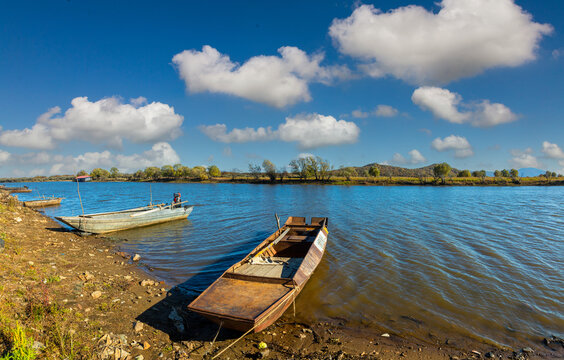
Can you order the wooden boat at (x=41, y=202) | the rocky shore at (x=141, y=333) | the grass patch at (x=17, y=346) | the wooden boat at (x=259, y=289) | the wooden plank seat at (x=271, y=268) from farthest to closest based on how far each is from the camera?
the wooden boat at (x=41, y=202) < the wooden plank seat at (x=271, y=268) < the wooden boat at (x=259, y=289) < the rocky shore at (x=141, y=333) < the grass patch at (x=17, y=346)

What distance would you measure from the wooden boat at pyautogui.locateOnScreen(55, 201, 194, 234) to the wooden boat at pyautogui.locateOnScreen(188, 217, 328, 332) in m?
15.0

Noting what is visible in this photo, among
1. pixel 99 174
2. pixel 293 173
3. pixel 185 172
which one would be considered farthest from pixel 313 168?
pixel 99 174

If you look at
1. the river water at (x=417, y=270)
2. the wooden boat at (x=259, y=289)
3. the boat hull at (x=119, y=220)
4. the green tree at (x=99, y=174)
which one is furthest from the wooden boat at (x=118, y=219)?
the green tree at (x=99, y=174)

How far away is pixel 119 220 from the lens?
21.0 meters

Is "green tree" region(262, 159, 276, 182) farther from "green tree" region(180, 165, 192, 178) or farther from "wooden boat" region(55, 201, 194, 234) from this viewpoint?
"wooden boat" region(55, 201, 194, 234)

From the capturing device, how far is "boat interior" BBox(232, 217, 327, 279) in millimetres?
10945

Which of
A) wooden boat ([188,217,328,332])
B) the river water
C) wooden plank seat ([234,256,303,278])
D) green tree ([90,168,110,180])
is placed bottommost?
the river water

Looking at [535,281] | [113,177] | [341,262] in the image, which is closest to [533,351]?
[535,281]

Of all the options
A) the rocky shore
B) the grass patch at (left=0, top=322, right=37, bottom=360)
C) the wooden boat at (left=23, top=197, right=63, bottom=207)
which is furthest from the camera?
the wooden boat at (left=23, top=197, right=63, bottom=207)

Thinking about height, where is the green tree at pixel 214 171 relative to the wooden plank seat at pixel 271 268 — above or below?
above

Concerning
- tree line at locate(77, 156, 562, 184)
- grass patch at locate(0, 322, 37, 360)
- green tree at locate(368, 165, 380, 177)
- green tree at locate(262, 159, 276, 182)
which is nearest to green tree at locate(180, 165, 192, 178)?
tree line at locate(77, 156, 562, 184)

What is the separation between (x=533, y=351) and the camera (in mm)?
7254

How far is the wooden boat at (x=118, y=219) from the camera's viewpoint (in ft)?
61.3

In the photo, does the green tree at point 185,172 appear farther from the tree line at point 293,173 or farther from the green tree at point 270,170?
the green tree at point 270,170
